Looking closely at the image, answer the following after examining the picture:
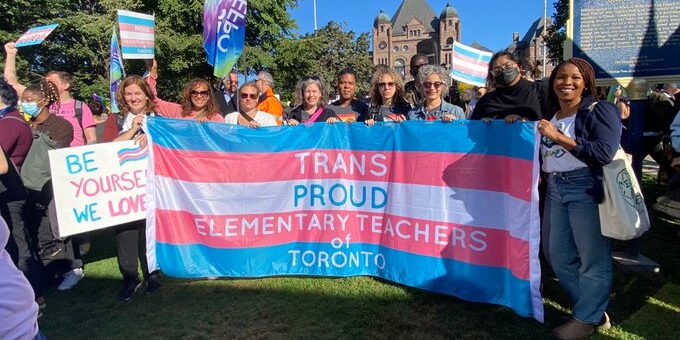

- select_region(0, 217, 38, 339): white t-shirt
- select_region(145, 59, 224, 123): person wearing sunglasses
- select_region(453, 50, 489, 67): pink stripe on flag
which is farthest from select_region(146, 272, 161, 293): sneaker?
select_region(453, 50, 489, 67): pink stripe on flag

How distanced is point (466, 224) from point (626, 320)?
1.30m

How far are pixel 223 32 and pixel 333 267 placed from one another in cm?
294

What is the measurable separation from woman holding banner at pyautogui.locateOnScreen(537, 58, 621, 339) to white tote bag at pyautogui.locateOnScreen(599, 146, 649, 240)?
0.07 m

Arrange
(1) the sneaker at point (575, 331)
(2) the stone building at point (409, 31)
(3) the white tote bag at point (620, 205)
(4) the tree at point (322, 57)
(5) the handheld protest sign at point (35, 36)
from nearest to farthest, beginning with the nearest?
(3) the white tote bag at point (620, 205) → (1) the sneaker at point (575, 331) → (5) the handheld protest sign at point (35, 36) → (4) the tree at point (322, 57) → (2) the stone building at point (409, 31)

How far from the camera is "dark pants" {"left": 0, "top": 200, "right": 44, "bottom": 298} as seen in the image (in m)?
3.57

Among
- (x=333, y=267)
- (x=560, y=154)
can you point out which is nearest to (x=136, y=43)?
(x=333, y=267)

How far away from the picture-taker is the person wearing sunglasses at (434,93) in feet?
12.2

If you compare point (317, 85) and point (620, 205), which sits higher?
point (317, 85)

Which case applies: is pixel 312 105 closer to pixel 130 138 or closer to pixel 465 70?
pixel 130 138

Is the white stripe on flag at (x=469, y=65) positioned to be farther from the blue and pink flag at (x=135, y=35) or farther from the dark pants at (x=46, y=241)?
the dark pants at (x=46, y=241)

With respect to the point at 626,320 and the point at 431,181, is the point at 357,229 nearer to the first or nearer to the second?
the point at 431,181

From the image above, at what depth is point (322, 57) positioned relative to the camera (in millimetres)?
39281

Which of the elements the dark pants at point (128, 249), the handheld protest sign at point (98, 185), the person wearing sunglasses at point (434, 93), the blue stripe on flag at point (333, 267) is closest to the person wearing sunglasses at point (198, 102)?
the handheld protest sign at point (98, 185)

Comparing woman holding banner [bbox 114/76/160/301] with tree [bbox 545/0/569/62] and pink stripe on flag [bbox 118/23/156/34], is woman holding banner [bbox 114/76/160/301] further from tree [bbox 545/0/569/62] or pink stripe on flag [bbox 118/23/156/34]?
tree [bbox 545/0/569/62]
